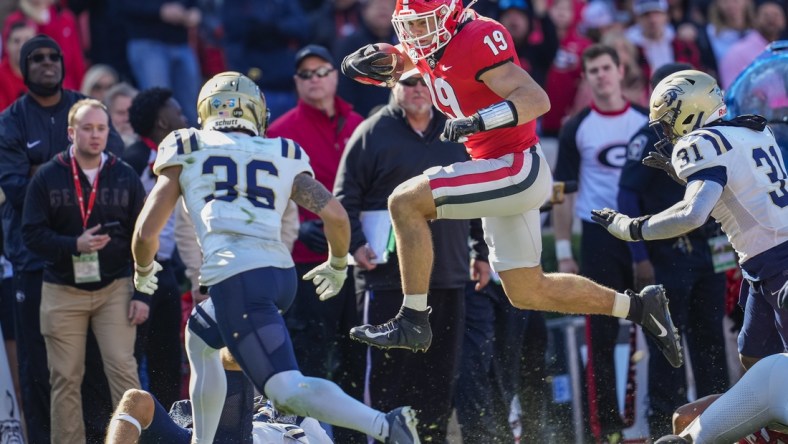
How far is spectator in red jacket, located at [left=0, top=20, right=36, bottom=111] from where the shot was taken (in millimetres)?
9875

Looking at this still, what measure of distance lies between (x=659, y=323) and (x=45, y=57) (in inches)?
163

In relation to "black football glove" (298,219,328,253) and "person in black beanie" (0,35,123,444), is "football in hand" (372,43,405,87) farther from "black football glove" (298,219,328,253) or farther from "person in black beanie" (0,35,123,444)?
"person in black beanie" (0,35,123,444)

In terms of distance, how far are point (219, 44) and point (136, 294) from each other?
15.9 feet

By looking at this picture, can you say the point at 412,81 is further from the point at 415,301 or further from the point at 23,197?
the point at 23,197

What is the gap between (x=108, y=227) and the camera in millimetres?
7902

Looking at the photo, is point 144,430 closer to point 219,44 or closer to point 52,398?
point 52,398

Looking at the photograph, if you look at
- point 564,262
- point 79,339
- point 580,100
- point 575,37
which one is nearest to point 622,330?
point 564,262

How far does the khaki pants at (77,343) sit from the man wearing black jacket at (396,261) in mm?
1416

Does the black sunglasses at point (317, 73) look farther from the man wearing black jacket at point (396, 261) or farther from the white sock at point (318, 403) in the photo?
the white sock at point (318, 403)

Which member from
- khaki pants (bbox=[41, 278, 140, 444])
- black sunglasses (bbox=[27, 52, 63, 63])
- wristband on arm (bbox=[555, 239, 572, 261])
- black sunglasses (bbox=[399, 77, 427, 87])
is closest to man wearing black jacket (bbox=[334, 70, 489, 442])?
black sunglasses (bbox=[399, 77, 427, 87])

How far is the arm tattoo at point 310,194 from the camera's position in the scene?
641 centimetres

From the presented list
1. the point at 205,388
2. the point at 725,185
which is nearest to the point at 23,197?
the point at 205,388

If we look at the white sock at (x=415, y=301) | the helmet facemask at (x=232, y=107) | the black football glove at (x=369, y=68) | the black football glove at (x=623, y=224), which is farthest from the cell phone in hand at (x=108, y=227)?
the black football glove at (x=623, y=224)

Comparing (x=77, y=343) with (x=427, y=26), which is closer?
(x=427, y=26)
